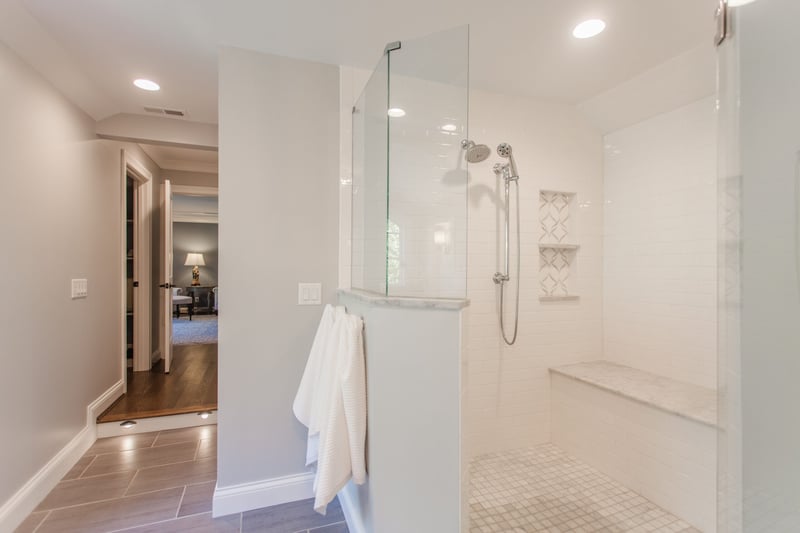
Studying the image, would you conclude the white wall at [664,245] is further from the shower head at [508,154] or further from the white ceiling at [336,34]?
the shower head at [508,154]

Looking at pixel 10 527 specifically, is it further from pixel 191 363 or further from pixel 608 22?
pixel 608 22

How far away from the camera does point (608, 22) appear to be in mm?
1694

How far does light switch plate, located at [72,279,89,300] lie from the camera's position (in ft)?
7.68

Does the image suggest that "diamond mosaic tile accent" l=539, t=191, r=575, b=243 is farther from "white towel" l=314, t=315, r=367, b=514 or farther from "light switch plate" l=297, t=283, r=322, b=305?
"white towel" l=314, t=315, r=367, b=514

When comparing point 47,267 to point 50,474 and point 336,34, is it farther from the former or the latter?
point 336,34

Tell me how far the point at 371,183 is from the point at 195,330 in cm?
609

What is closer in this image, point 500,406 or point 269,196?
point 269,196

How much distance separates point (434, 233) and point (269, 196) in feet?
3.00

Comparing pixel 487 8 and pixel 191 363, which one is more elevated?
pixel 487 8

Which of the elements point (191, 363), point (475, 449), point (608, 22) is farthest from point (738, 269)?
point (191, 363)

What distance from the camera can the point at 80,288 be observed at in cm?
241

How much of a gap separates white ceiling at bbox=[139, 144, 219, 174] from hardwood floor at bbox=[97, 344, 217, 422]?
7.37ft

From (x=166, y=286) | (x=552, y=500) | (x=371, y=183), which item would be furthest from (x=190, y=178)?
(x=552, y=500)

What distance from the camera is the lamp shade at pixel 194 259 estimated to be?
29.1 ft
